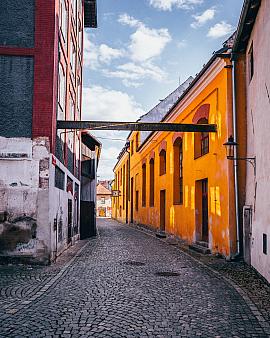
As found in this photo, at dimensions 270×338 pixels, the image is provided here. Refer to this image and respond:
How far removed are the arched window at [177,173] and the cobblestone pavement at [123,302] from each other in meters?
7.97

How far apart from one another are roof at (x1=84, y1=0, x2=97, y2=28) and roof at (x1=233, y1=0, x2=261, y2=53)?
47.8 ft

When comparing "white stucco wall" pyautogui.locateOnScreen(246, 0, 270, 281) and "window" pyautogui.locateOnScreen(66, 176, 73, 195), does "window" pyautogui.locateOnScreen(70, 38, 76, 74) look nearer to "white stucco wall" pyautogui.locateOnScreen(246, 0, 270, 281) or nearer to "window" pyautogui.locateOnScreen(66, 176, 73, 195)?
"window" pyautogui.locateOnScreen(66, 176, 73, 195)

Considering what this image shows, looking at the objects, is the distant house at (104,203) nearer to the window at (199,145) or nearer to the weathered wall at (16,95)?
the window at (199,145)

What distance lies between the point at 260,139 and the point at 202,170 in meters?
4.88

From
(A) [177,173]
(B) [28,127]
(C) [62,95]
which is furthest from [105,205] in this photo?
(B) [28,127]

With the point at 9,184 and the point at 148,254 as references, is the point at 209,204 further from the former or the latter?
the point at 9,184

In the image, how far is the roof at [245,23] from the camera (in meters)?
9.47

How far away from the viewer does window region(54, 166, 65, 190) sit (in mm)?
12164

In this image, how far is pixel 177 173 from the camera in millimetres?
18891

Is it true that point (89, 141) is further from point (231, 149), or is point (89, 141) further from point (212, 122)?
point (231, 149)

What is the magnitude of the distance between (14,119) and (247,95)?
6.49m

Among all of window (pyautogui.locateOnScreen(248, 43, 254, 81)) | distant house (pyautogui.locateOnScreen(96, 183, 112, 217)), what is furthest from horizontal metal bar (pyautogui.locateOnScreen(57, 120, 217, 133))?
distant house (pyautogui.locateOnScreen(96, 183, 112, 217))

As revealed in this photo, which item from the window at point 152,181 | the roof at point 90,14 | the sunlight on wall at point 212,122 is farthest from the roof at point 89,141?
the sunlight on wall at point 212,122

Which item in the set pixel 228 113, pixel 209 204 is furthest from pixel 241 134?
pixel 209 204
